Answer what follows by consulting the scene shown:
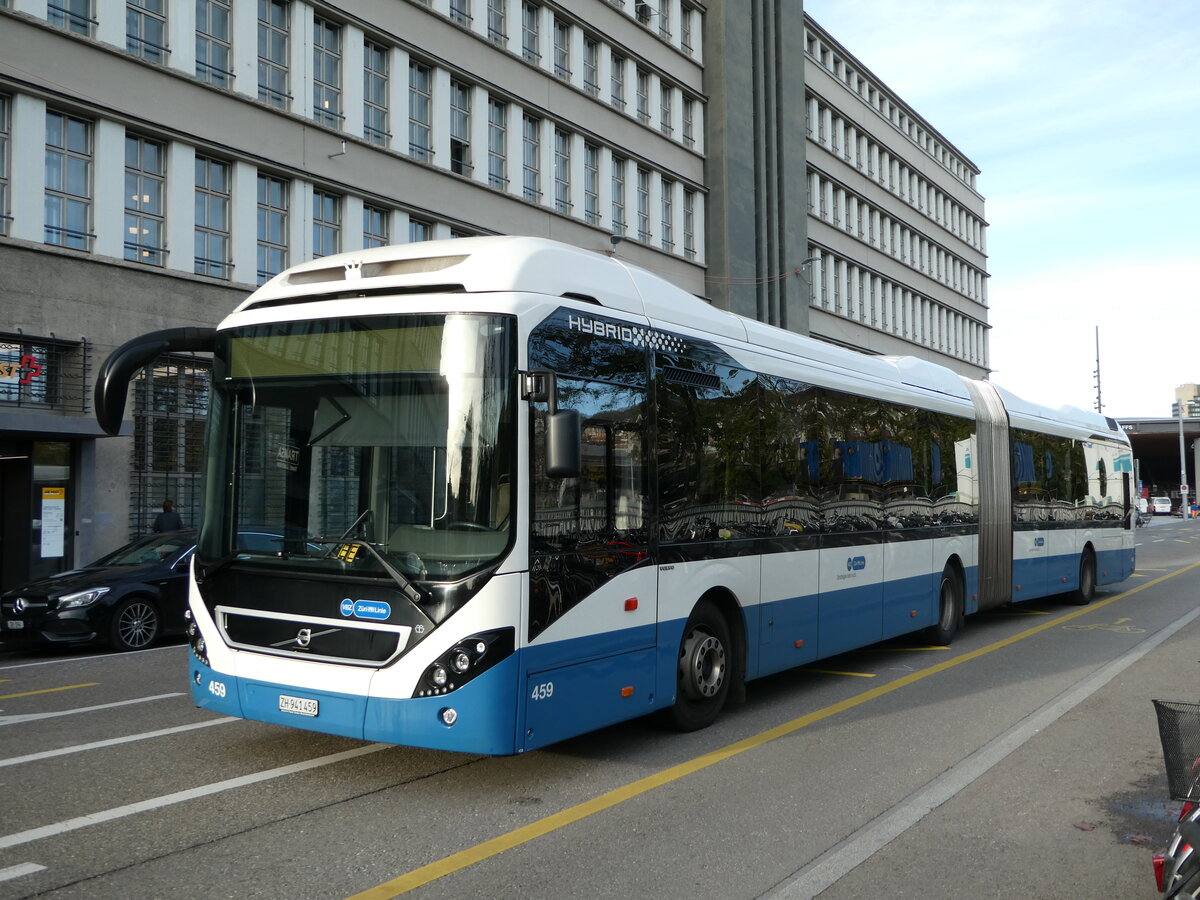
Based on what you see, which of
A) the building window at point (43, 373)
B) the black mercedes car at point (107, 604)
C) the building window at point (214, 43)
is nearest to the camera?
the black mercedes car at point (107, 604)

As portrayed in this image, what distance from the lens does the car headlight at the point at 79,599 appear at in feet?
42.1

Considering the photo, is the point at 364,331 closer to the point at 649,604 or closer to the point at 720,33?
the point at 649,604

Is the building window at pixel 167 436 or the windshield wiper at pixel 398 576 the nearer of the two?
the windshield wiper at pixel 398 576

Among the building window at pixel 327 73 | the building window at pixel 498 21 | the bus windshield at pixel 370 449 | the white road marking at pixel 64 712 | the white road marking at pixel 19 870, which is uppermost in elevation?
the building window at pixel 498 21

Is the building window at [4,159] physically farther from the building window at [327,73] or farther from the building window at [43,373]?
the building window at [327,73]

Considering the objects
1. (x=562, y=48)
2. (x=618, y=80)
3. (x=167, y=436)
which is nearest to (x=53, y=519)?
(x=167, y=436)

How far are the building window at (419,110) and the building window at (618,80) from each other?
27.5 ft

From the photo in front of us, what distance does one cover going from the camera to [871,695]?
9312mm

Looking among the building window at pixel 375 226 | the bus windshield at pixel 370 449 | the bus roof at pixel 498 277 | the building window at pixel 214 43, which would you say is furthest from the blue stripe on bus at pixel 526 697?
the building window at pixel 375 226

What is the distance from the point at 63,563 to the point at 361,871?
16.4 meters

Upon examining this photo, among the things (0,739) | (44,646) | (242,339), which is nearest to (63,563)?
(44,646)

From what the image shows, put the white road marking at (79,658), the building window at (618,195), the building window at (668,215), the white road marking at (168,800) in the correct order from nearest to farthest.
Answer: the white road marking at (168,800) → the white road marking at (79,658) → the building window at (618,195) → the building window at (668,215)

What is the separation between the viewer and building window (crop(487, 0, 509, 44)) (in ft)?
92.5

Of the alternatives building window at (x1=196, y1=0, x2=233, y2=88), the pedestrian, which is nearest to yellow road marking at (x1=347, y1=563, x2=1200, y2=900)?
the pedestrian
